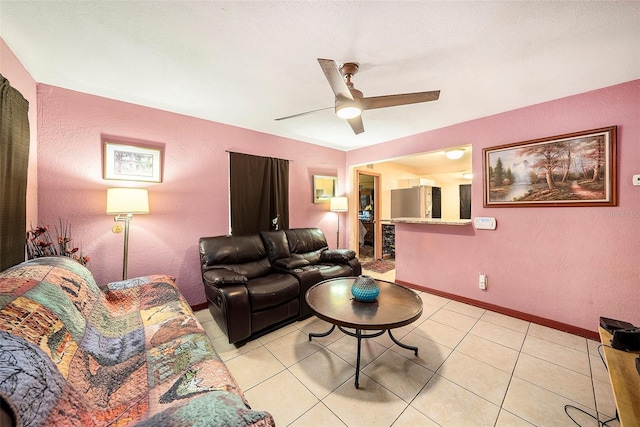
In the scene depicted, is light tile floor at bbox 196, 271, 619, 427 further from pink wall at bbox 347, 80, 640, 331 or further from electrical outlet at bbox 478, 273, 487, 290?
electrical outlet at bbox 478, 273, 487, 290

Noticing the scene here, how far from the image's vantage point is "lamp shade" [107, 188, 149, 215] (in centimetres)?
217

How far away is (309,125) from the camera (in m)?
3.36

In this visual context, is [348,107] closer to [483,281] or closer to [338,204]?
[338,204]

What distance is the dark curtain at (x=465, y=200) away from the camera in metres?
6.40

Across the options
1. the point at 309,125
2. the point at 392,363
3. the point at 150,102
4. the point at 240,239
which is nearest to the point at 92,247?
the point at 240,239

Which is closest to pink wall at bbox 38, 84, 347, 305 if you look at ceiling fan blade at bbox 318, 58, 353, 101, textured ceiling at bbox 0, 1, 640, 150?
textured ceiling at bbox 0, 1, 640, 150

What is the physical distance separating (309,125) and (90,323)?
2.98m

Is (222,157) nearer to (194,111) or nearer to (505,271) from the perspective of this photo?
(194,111)

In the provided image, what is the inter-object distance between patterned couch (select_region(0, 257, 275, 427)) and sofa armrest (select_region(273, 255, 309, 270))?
1280mm

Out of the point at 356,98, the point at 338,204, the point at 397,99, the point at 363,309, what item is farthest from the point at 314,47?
the point at 338,204

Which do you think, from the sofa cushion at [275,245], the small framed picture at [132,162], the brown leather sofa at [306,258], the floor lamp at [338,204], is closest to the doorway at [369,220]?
the floor lamp at [338,204]

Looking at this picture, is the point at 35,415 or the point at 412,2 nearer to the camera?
the point at 35,415

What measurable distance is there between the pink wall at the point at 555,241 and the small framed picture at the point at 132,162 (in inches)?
140

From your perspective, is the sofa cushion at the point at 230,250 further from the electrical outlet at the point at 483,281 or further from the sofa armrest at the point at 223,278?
the electrical outlet at the point at 483,281
